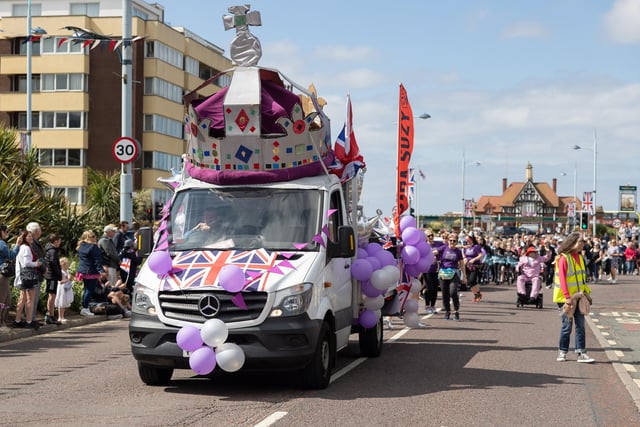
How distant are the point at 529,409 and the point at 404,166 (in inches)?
318

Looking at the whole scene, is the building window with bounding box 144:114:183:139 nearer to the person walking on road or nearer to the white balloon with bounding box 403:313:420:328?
the white balloon with bounding box 403:313:420:328

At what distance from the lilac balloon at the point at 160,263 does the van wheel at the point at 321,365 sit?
1685mm

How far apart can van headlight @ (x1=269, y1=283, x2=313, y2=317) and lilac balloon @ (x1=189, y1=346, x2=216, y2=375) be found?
2.26 feet

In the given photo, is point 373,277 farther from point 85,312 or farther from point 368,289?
point 85,312

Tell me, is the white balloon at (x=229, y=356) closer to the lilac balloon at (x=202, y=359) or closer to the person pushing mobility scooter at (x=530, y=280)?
the lilac balloon at (x=202, y=359)

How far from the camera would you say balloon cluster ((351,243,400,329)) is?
12180mm

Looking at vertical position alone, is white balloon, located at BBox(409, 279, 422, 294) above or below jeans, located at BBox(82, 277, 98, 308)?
above

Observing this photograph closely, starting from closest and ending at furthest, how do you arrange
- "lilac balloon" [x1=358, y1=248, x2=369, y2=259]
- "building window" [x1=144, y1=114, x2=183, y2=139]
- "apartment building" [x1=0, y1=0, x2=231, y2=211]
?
"lilac balloon" [x1=358, y1=248, x2=369, y2=259] → "apartment building" [x1=0, y1=0, x2=231, y2=211] → "building window" [x1=144, y1=114, x2=183, y2=139]

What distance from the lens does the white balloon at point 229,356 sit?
31.0 feet

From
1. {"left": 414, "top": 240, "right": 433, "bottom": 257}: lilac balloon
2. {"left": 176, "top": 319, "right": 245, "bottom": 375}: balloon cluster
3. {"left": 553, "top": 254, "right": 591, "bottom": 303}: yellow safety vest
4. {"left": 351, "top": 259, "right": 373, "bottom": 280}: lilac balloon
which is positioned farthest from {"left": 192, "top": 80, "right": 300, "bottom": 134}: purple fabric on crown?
{"left": 414, "top": 240, "right": 433, "bottom": 257}: lilac balloon

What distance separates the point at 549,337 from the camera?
17.1m

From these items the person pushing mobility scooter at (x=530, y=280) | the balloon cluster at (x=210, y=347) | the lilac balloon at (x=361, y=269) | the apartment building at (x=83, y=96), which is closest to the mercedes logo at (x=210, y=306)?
the balloon cluster at (x=210, y=347)

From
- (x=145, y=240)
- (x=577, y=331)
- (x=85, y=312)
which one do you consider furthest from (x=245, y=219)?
(x=85, y=312)

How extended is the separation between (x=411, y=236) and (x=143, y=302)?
5999 millimetres
